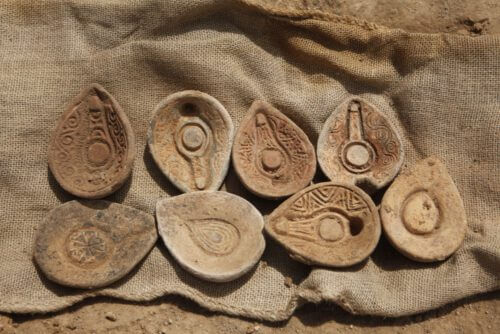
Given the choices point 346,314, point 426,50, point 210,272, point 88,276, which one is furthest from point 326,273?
point 426,50

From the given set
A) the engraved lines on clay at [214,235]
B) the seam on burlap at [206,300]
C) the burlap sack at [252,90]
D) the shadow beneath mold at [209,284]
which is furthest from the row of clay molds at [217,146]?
the seam on burlap at [206,300]

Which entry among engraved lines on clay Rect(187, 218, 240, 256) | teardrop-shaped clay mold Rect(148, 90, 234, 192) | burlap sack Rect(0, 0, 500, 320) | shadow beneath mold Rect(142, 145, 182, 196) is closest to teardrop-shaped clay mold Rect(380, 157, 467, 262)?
burlap sack Rect(0, 0, 500, 320)

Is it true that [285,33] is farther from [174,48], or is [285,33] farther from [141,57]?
[141,57]

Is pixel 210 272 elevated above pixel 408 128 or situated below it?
below

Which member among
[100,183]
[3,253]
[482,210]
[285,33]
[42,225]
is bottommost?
[3,253]

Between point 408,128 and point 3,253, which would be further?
point 408,128

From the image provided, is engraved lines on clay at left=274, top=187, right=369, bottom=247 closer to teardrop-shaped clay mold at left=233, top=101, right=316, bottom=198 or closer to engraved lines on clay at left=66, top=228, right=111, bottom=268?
teardrop-shaped clay mold at left=233, top=101, right=316, bottom=198

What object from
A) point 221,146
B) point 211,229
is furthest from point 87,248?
point 221,146

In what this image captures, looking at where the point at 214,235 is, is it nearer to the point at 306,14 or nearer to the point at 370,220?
the point at 370,220
